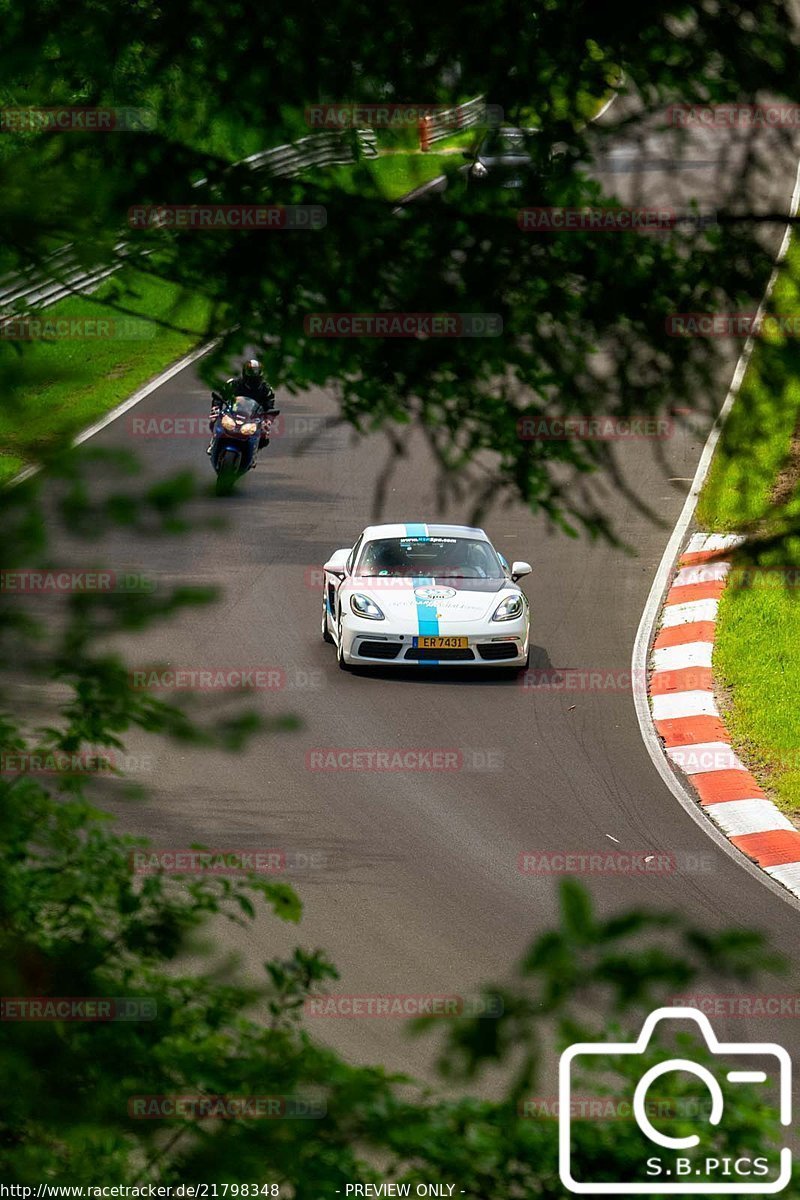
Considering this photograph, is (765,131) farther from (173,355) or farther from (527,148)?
(173,355)

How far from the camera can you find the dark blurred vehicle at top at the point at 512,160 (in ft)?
10.7

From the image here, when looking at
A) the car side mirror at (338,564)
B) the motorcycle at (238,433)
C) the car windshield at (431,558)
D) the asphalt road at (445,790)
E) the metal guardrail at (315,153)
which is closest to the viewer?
the metal guardrail at (315,153)

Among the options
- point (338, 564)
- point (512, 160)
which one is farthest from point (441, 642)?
point (512, 160)

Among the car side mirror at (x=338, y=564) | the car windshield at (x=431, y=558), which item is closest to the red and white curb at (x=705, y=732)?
the car windshield at (x=431, y=558)

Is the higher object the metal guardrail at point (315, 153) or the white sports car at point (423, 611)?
the metal guardrail at point (315, 153)

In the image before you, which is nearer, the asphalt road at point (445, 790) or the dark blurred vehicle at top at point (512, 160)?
the dark blurred vehicle at top at point (512, 160)

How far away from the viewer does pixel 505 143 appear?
10.7ft

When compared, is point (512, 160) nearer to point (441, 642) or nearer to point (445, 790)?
point (445, 790)

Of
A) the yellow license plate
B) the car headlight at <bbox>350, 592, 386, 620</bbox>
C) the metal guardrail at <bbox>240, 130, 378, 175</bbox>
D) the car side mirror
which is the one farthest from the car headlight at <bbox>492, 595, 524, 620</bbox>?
the metal guardrail at <bbox>240, 130, 378, 175</bbox>

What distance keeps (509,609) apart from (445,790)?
320 centimetres

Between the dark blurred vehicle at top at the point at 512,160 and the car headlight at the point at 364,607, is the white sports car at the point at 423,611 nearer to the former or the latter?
the car headlight at the point at 364,607

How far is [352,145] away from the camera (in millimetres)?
3189

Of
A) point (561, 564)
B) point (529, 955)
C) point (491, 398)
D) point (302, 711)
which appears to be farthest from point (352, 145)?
point (561, 564)

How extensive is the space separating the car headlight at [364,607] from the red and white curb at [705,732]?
2871mm
